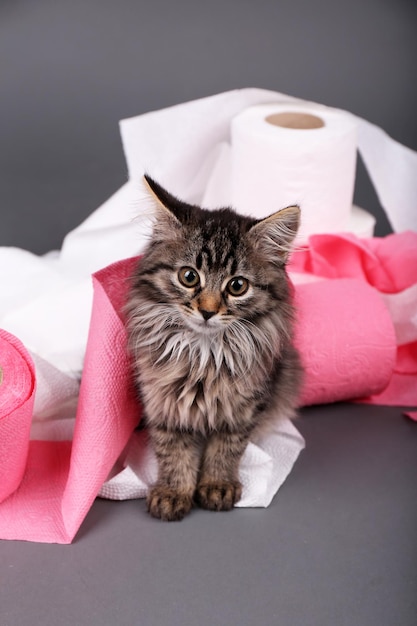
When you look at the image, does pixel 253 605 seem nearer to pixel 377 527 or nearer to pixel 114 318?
pixel 377 527

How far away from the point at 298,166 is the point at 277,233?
77cm

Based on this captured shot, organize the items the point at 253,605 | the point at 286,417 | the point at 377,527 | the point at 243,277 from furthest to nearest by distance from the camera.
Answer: the point at 286,417 < the point at 377,527 < the point at 243,277 < the point at 253,605

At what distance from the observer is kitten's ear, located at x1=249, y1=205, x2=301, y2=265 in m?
1.67

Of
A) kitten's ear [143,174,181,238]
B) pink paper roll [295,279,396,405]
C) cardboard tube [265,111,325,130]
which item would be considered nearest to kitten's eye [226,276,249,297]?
kitten's ear [143,174,181,238]

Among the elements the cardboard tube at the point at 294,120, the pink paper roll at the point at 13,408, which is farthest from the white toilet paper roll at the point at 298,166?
the pink paper roll at the point at 13,408

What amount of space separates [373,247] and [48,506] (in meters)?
1.25

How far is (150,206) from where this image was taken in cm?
171

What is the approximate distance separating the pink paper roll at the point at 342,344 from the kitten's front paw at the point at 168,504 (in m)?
0.49

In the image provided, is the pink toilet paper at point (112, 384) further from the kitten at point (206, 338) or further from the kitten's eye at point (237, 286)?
the kitten's eye at point (237, 286)

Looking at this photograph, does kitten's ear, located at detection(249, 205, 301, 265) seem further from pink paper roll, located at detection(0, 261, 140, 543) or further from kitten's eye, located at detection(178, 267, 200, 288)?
pink paper roll, located at detection(0, 261, 140, 543)

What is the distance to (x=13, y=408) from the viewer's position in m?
1.64

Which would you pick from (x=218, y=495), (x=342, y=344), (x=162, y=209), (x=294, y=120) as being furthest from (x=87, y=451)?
(x=294, y=120)

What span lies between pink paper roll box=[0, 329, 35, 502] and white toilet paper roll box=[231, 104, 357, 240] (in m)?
1.02

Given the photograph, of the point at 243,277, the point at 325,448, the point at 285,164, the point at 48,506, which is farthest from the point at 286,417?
the point at 285,164
